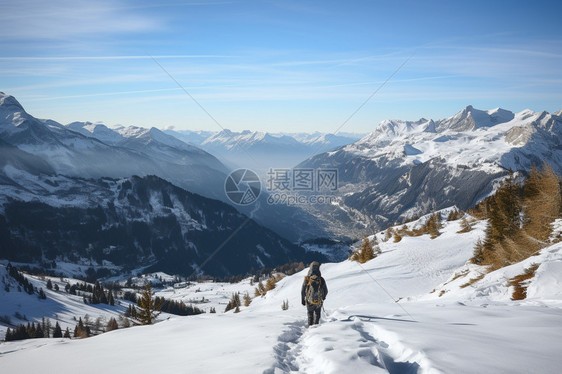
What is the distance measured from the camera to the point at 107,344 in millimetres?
12523

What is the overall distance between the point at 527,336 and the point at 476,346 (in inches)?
89.5

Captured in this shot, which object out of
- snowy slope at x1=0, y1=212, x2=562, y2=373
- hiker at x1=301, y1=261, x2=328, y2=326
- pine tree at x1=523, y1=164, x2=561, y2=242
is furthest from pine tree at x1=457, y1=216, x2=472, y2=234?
hiker at x1=301, y1=261, x2=328, y2=326

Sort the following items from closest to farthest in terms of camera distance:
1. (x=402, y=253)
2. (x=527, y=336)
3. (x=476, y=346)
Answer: (x=476, y=346)
(x=527, y=336)
(x=402, y=253)

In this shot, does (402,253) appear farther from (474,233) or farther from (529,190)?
(529,190)

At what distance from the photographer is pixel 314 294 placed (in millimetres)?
13492

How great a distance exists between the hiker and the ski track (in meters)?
2.09

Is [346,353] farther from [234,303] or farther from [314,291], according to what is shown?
[234,303]

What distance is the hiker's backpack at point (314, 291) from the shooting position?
1335cm

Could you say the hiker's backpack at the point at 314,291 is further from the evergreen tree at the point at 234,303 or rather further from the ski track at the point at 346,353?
the evergreen tree at the point at 234,303

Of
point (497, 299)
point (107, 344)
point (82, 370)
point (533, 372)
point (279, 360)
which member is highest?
point (533, 372)

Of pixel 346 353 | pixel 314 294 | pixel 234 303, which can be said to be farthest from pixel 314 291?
pixel 234 303

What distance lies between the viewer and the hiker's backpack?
1335 centimetres

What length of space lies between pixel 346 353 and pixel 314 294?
18.3 feet

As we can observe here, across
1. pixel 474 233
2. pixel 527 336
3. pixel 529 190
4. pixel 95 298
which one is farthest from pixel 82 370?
pixel 95 298
